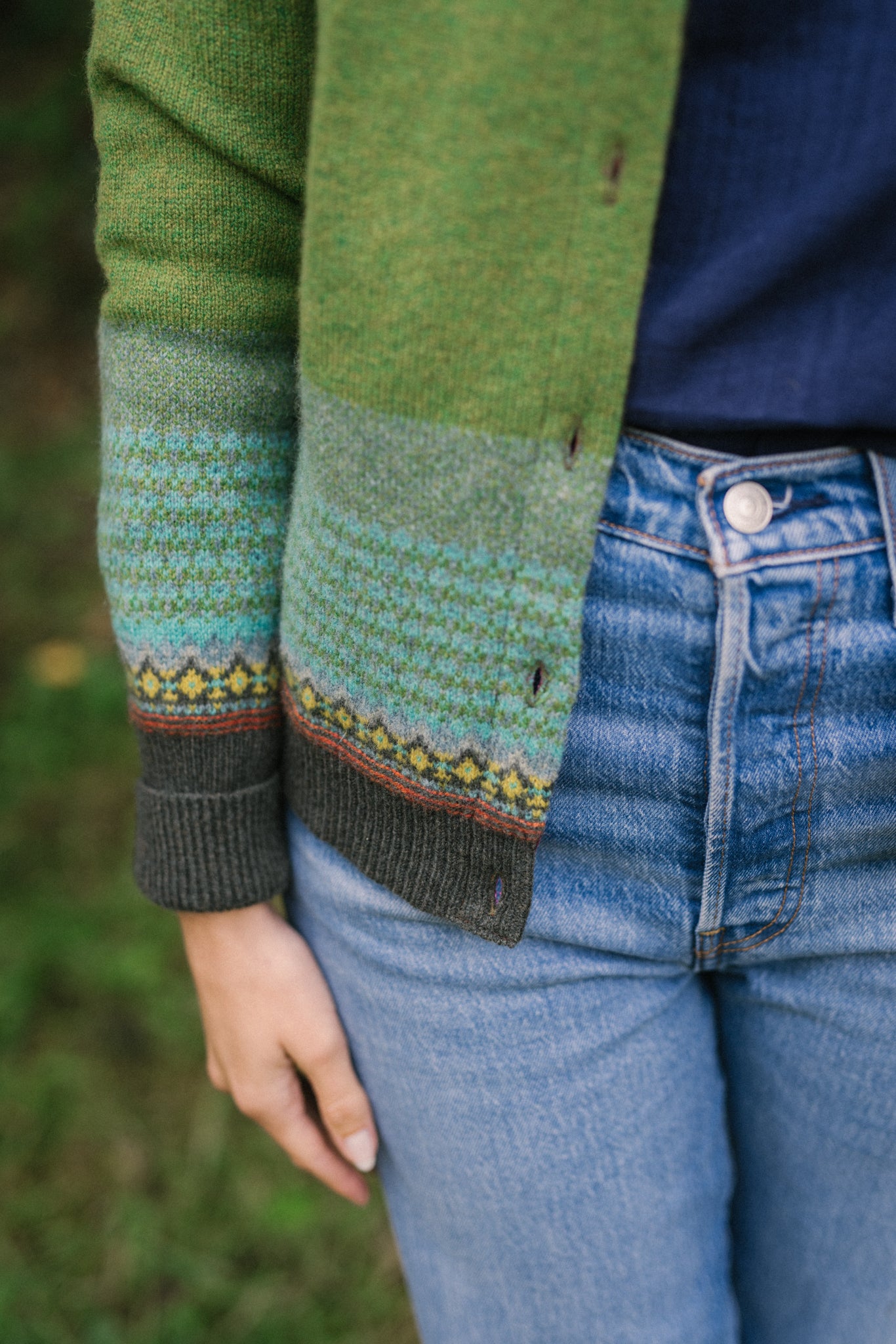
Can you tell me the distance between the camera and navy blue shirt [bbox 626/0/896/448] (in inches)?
27.9

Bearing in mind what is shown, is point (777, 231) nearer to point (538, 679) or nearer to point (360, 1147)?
point (538, 679)

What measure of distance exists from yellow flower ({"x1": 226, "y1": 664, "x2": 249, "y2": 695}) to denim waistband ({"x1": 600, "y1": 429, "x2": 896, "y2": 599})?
0.35 metres

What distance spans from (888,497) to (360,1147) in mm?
782

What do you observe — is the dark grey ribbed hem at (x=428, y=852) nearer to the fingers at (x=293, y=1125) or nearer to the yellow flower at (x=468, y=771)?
the yellow flower at (x=468, y=771)

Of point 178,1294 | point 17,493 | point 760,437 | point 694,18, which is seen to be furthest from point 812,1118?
point 17,493

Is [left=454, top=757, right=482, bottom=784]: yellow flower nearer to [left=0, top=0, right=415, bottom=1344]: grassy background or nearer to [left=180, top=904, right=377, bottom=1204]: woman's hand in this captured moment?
[left=180, top=904, right=377, bottom=1204]: woman's hand

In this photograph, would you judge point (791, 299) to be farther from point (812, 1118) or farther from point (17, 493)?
point (17, 493)

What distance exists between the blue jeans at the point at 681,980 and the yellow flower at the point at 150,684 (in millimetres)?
203

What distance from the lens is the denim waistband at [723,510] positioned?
784 millimetres

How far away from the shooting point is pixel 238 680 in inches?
37.5

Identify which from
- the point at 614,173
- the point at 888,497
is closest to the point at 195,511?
the point at 614,173

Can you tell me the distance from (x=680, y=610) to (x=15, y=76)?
16.5 feet

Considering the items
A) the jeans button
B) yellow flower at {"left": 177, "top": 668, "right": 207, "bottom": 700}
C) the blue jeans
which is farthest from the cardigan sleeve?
the jeans button

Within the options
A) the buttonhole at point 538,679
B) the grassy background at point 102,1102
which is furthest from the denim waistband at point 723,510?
the grassy background at point 102,1102
